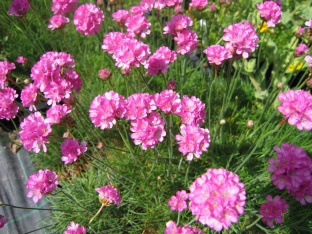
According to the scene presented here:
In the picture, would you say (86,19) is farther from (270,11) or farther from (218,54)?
(270,11)

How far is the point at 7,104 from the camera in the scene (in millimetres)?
1653

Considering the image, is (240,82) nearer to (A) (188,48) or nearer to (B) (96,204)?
(A) (188,48)

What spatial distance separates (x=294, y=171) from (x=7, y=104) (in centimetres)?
150

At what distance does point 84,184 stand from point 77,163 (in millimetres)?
322

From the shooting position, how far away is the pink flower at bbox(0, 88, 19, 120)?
1642mm

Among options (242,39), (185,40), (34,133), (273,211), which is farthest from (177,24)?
(273,211)

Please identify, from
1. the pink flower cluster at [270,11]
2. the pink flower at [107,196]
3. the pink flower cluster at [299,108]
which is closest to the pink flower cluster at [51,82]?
the pink flower at [107,196]

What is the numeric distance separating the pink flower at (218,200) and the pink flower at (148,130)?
35 centimetres

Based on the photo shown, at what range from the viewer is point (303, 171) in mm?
1235

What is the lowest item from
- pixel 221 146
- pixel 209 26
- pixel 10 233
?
pixel 10 233

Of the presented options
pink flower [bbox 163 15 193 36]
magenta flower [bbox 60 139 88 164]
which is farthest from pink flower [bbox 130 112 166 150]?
pink flower [bbox 163 15 193 36]

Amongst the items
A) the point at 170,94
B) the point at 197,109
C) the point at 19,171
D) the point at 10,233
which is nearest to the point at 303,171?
the point at 197,109

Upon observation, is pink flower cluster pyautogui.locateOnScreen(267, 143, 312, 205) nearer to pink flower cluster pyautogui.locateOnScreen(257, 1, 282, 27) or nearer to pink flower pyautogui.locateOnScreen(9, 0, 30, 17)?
pink flower cluster pyautogui.locateOnScreen(257, 1, 282, 27)

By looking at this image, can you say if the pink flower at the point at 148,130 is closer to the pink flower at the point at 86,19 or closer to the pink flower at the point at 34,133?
the pink flower at the point at 34,133
